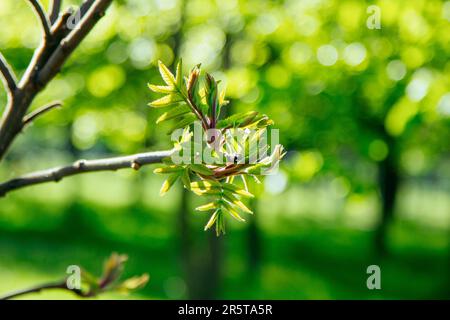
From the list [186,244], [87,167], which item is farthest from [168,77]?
[186,244]

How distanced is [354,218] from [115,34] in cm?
1807

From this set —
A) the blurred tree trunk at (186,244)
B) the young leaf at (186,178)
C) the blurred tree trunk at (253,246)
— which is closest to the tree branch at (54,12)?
the young leaf at (186,178)

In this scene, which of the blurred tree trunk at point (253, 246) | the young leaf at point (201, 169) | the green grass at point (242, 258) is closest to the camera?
the young leaf at point (201, 169)

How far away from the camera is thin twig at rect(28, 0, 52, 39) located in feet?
3.42

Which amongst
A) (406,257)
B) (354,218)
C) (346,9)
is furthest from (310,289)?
(354,218)

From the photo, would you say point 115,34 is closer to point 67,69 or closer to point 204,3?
point 67,69

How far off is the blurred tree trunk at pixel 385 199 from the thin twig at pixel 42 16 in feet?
44.0

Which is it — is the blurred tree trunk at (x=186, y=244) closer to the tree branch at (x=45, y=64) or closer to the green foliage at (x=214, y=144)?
the tree branch at (x=45, y=64)

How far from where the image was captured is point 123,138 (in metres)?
8.42

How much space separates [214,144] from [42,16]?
1.50ft

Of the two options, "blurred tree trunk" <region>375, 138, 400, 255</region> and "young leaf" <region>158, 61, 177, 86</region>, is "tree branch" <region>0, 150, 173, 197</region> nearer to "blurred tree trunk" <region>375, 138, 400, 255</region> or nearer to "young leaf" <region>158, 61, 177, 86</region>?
"young leaf" <region>158, 61, 177, 86</region>

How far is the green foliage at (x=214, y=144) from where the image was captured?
877 millimetres

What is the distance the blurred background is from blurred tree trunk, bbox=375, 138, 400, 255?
0.19 ft

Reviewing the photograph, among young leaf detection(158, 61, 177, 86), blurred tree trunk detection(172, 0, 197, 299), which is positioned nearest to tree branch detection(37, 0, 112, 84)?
young leaf detection(158, 61, 177, 86)
